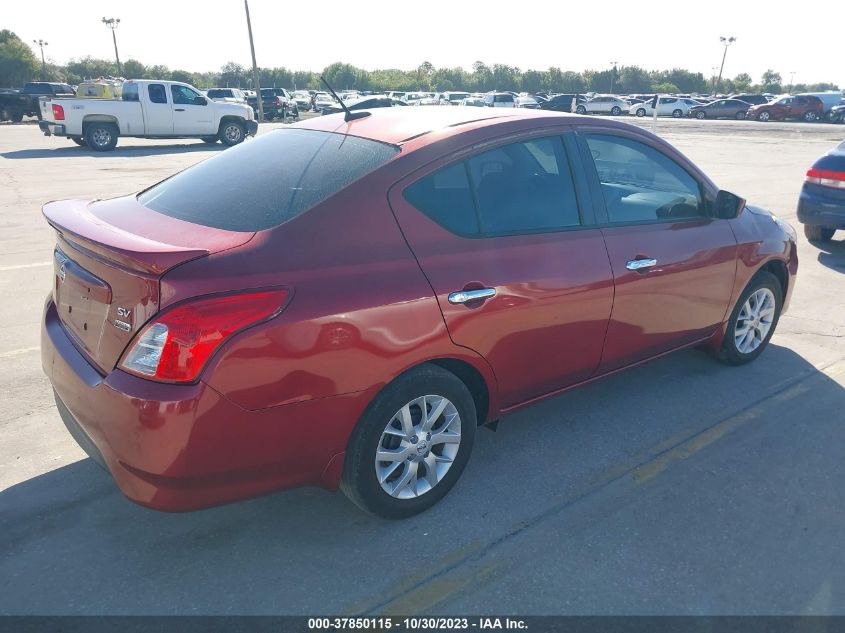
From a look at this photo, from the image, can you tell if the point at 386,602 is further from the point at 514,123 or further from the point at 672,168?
the point at 672,168

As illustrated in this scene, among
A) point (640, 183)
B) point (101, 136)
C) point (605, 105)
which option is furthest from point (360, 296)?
point (605, 105)

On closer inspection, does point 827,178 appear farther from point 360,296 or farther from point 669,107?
point 669,107

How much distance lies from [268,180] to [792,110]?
4648 centimetres

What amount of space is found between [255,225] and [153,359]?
0.66m

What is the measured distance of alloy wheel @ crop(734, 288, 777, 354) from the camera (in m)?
4.71

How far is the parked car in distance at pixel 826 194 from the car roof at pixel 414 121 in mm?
6005

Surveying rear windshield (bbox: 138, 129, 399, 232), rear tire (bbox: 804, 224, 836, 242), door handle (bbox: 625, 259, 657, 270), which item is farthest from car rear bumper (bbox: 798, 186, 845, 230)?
rear windshield (bbox: 138, 129, 399, 232)

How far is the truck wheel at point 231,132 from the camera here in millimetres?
21000

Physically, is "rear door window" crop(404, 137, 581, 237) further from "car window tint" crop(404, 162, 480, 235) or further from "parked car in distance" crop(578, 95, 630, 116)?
"parked car in distance" crop(578, 95, 630, 116)

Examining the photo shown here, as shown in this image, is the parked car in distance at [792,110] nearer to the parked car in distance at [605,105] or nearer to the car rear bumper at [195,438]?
the parked car in distance at [605,105]

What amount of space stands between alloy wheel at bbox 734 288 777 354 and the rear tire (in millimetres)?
4973

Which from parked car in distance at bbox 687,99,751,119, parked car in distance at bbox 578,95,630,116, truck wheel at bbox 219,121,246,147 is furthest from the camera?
parked car in distance at bbox 578,95,630,116

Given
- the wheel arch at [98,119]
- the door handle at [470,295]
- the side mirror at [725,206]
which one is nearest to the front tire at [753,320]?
the side mirror at [725,206]

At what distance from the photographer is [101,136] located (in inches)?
735
